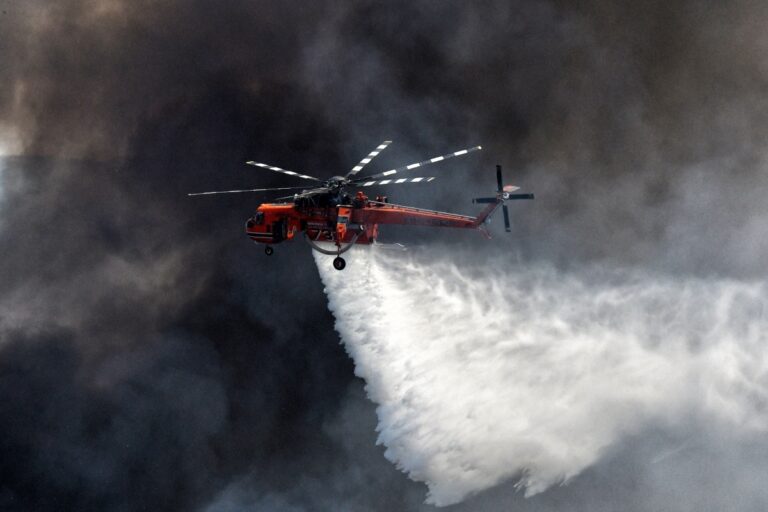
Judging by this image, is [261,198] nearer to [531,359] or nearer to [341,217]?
[341,217]

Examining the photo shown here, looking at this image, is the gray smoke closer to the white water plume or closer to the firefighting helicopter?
the white water plume

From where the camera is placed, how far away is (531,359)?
62531 millimetres

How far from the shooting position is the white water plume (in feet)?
193

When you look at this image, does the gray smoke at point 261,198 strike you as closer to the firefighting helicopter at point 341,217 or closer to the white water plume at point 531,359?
the white water plume at point 531,359

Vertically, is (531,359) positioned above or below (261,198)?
below

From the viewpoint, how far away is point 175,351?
66.3 metres

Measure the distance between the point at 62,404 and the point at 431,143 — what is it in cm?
3675

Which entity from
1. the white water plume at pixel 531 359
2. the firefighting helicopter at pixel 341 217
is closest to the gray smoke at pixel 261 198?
the white water plume at pixel 531 359

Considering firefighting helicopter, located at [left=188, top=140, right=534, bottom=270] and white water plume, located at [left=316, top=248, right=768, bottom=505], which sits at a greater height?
firefighting helicopter, located at [left=188, top=140, right=534, bottom=270]

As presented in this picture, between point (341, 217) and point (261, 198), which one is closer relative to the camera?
point (341, 217)

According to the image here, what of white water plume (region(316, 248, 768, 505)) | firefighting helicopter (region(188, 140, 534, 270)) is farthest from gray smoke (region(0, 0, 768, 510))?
firefighting helicopter (region(188, 140, 534, 270))

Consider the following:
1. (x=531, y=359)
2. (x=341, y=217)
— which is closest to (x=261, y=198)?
(x=341, y=217)

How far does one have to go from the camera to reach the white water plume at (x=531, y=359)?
5875 centimetres

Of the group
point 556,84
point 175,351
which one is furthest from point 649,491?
point 175,351
